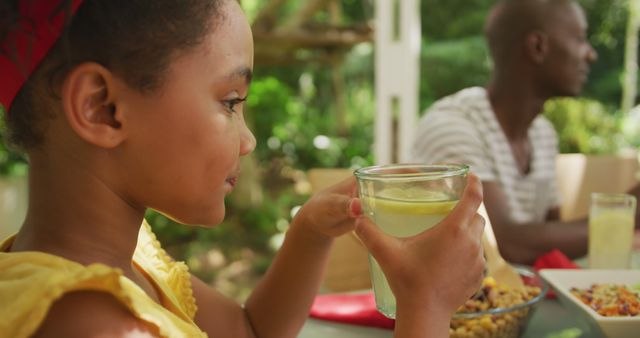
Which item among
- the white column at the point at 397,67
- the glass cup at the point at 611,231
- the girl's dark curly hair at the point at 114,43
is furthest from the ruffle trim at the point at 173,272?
the white column at the point at 397,67

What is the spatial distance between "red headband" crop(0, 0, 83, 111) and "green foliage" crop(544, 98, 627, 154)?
7.85 metres

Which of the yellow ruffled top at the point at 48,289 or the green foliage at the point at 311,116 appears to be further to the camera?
the green foliage at the point at 311,116

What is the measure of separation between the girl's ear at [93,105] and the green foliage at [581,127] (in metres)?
7.79

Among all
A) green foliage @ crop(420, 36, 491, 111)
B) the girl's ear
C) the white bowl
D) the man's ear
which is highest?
green foliage @ crop(420, 36, 491, 111)

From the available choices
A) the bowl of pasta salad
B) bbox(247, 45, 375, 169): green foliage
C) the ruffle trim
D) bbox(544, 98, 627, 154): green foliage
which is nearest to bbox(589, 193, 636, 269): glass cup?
the bowl of pasta salad

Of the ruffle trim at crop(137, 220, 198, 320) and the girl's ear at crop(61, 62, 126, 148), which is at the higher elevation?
the girl's ear at crop(61, 62, 126, 148)

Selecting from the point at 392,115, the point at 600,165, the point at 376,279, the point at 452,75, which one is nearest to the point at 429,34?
the point at 452,75

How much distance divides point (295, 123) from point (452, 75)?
3.13 m

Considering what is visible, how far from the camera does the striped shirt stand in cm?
235

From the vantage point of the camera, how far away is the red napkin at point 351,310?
4.06ft

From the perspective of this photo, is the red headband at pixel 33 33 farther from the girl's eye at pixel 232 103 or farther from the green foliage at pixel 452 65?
the green foliage at pixel 452 65

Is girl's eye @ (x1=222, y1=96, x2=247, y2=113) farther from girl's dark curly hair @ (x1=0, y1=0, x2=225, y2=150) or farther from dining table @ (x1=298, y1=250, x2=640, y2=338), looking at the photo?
dining table @ (x1=298, y1=250, x2=640, y2=338)

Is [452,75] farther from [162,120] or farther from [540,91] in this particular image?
[162,120]

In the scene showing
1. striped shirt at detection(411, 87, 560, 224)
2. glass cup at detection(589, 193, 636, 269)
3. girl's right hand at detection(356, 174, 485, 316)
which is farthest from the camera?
striped shirt at detection(411, 87, 560, 224)
